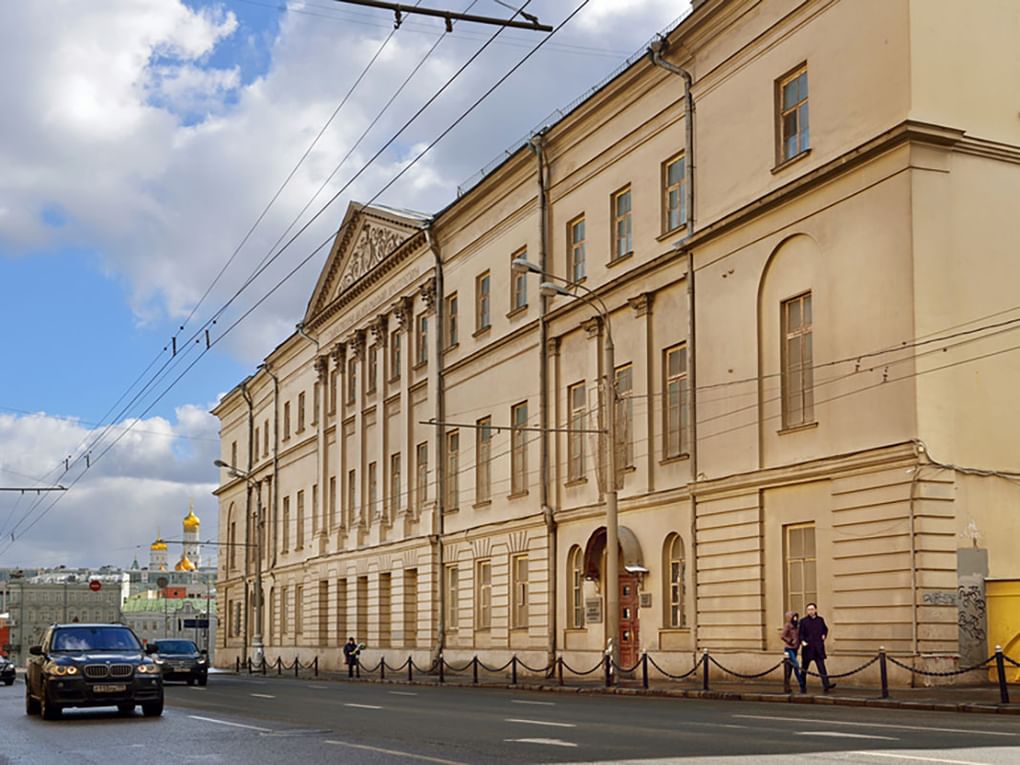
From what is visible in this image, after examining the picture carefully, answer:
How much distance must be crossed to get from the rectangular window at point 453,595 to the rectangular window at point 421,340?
7.37m

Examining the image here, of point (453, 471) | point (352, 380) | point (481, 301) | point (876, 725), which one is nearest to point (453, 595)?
point (453, 471)

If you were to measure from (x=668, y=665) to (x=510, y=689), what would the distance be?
3678 mm

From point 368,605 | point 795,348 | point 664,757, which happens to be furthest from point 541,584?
point 664,757

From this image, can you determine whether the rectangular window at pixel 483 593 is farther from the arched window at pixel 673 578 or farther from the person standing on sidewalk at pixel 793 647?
the person standing on sidewalk at pixel 793 647

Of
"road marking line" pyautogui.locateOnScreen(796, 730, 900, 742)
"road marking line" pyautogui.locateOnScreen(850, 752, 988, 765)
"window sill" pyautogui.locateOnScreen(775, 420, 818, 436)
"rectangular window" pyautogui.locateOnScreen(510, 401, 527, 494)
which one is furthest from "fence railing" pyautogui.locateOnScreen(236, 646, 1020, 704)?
"road marking line" pyautogui.locateOnScreen(850, 752, 988, 765)

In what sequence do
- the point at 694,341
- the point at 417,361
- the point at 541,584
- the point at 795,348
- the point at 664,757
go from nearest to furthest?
1. the point at 664,757
2. the point at 795,348
3. the point at 694,341
4. the point at 541,584
5. the point at 417,361

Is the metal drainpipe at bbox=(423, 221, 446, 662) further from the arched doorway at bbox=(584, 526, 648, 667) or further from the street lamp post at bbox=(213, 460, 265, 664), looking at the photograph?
the street lamp post at bbox=(213, 460, 265, 664)

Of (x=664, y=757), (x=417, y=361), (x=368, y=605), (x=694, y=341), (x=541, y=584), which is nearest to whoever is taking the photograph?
(x=664, y=757)

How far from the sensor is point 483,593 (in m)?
46.1

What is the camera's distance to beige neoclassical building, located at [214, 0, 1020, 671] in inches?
1049

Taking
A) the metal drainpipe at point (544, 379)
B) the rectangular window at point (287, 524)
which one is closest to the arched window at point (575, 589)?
the metal drainpipe at point (544, 379)

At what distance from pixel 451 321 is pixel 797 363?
69.6 feet

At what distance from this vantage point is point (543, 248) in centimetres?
4178

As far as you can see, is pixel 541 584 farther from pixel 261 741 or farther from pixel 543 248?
pixel 261 741
